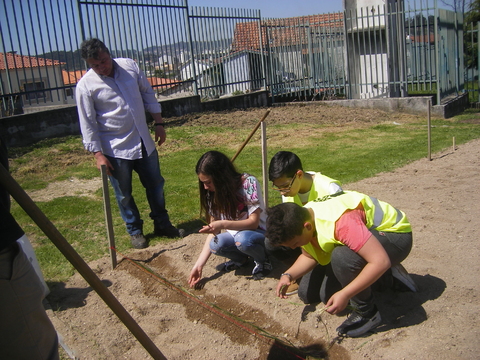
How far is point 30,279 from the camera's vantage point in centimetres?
211

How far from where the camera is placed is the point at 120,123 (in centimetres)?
452

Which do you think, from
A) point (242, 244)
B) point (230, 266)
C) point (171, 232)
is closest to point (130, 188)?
point (171, 232)

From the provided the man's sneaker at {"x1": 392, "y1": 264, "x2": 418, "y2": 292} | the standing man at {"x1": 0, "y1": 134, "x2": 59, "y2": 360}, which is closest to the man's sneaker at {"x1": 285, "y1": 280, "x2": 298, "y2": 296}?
the man's sneaker at {"x1": 392, "y1": 264, "x2": 418, "y2": 292}

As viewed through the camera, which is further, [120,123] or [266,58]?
[266,58]

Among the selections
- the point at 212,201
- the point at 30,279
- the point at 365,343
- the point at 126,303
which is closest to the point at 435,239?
the point at 365,343

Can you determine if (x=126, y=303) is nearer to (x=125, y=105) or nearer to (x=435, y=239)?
(x=125, y=105)

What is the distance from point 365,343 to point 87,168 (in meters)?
5.89

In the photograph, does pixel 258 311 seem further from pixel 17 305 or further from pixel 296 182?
pixel 17 305

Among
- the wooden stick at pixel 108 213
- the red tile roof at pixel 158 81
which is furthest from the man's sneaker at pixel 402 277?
the red tile roof at pixel 158 81

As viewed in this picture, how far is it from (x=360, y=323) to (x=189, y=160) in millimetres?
5535

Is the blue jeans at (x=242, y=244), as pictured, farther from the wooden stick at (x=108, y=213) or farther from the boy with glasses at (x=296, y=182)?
the wooden stick at (x=108, y=213)

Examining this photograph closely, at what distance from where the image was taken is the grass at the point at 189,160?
200 inches

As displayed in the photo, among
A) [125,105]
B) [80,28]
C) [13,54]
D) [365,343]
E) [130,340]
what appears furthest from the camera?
[80,28]

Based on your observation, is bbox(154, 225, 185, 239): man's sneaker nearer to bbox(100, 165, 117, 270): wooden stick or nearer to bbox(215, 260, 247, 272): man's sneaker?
bbox(100, 165, 117, 270): wooden stick
